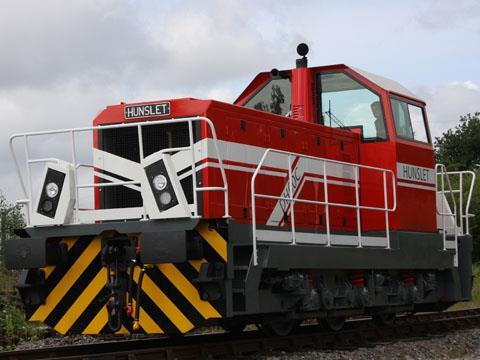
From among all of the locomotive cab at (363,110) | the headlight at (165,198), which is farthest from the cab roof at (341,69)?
the headlight at (165,198)

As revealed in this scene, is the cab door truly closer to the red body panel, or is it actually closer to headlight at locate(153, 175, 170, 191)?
the red body panel

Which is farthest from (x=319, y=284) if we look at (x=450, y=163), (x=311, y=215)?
(x=450, y=163)

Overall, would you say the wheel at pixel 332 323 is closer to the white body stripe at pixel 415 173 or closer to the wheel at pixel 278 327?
the wheel at pixel 278 327

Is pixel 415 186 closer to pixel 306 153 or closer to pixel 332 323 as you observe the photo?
pixel 306 153

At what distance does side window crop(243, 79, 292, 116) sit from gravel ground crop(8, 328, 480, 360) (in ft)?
11.8

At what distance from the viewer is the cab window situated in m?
12.2

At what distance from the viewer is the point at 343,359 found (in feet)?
31.6

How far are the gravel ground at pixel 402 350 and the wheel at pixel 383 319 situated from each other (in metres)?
1.02

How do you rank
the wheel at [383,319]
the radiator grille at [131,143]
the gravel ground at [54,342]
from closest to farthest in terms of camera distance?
the radiator grille at [131,143] → the gravel ground at [54,342] → the wheel at [383,319]

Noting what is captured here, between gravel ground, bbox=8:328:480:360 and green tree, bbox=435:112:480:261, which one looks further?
green tree, bbox=435:112:480:261

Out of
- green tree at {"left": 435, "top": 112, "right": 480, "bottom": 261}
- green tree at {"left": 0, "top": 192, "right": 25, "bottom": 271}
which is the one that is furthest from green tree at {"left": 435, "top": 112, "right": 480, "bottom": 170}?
green tree at {"left": 0, "top": 192, "right": 25, "bottom": 271}

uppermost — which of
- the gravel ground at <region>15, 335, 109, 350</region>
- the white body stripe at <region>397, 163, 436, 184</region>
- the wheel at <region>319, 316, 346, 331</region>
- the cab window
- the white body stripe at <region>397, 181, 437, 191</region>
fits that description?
the cab window

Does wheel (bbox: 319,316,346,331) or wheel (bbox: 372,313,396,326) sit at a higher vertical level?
wheel (bbox: 319,316,346,331)

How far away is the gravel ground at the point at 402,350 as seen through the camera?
971 centimetres
